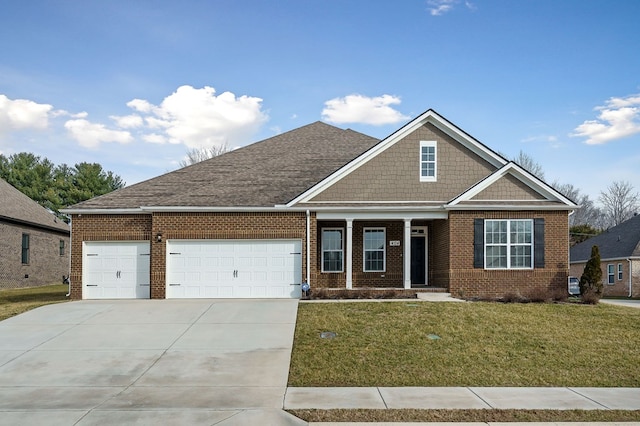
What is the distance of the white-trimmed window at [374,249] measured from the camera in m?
21.7

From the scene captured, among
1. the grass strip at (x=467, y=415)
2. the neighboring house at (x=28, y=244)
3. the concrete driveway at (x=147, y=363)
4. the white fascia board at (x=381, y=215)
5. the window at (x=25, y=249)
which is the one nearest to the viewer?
the grass strip at (x=467, y=415)

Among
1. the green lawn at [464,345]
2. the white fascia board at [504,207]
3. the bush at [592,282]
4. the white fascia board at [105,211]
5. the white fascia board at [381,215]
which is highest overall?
the white fascia board at [504,207]

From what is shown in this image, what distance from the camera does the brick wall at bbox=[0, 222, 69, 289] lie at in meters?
31.0

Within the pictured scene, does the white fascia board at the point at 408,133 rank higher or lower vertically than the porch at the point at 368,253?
higher

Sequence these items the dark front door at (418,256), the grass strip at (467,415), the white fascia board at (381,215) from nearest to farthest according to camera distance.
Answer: the grass strip at (467,415) → the white fascia board at (381,215) → the dark front door at (418,256)

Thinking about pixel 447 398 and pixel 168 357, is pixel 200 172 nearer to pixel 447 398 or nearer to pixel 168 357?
pixel 168 357

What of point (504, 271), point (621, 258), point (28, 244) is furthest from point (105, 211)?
point (621, 258)

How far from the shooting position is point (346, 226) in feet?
70.1

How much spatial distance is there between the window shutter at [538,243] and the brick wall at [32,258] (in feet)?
85.8

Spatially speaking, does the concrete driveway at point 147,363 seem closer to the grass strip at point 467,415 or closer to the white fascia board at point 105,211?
the grass strip at point 467,415

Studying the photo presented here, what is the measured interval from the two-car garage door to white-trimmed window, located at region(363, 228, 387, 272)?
302 centimetres

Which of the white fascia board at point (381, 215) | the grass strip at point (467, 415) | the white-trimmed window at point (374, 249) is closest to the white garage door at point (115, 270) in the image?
the white fascia board at point (381, 215)

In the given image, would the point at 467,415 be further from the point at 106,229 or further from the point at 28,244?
the point at 28,244

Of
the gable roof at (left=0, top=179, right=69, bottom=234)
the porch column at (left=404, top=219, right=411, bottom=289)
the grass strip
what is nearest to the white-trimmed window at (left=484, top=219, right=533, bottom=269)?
the porch column at (left=404, top=219, right=411, bottom=289)
